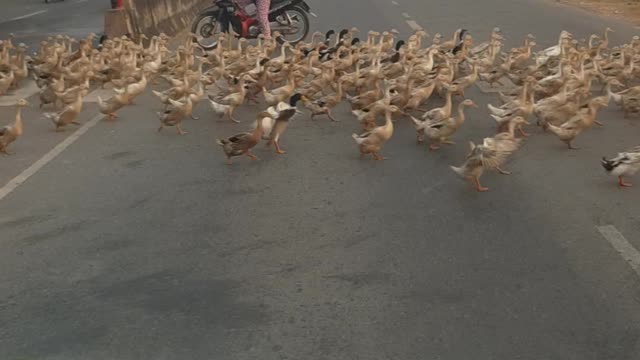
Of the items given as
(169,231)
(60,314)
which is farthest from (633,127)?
(60,314)

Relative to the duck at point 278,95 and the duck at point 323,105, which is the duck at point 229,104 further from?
the duck at point 323,105

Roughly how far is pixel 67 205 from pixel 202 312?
3010 mm

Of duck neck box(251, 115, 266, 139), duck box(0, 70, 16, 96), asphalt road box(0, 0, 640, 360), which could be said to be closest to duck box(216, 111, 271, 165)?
duck neck box(251, 115, 266, 139)

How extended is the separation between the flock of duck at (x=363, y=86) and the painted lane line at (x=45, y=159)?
0.24 m

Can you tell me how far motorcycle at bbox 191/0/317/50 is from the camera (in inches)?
812

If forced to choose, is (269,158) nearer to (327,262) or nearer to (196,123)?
(196,123)

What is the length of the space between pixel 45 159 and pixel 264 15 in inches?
400

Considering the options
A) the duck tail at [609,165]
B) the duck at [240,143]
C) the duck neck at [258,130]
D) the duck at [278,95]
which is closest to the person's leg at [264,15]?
the duck at [278,95]

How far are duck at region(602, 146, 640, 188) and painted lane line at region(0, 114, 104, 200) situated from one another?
5938 mm

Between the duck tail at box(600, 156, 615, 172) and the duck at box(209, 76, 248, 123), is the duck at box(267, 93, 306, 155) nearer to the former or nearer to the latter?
the duck at box(209, 76, 248, 123)

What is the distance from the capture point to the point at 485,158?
9039 millimetres

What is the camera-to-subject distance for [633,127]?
38.3 feet

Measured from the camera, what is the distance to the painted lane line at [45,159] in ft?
30.3

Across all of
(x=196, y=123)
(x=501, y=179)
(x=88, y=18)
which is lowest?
(x=88, y=18)
